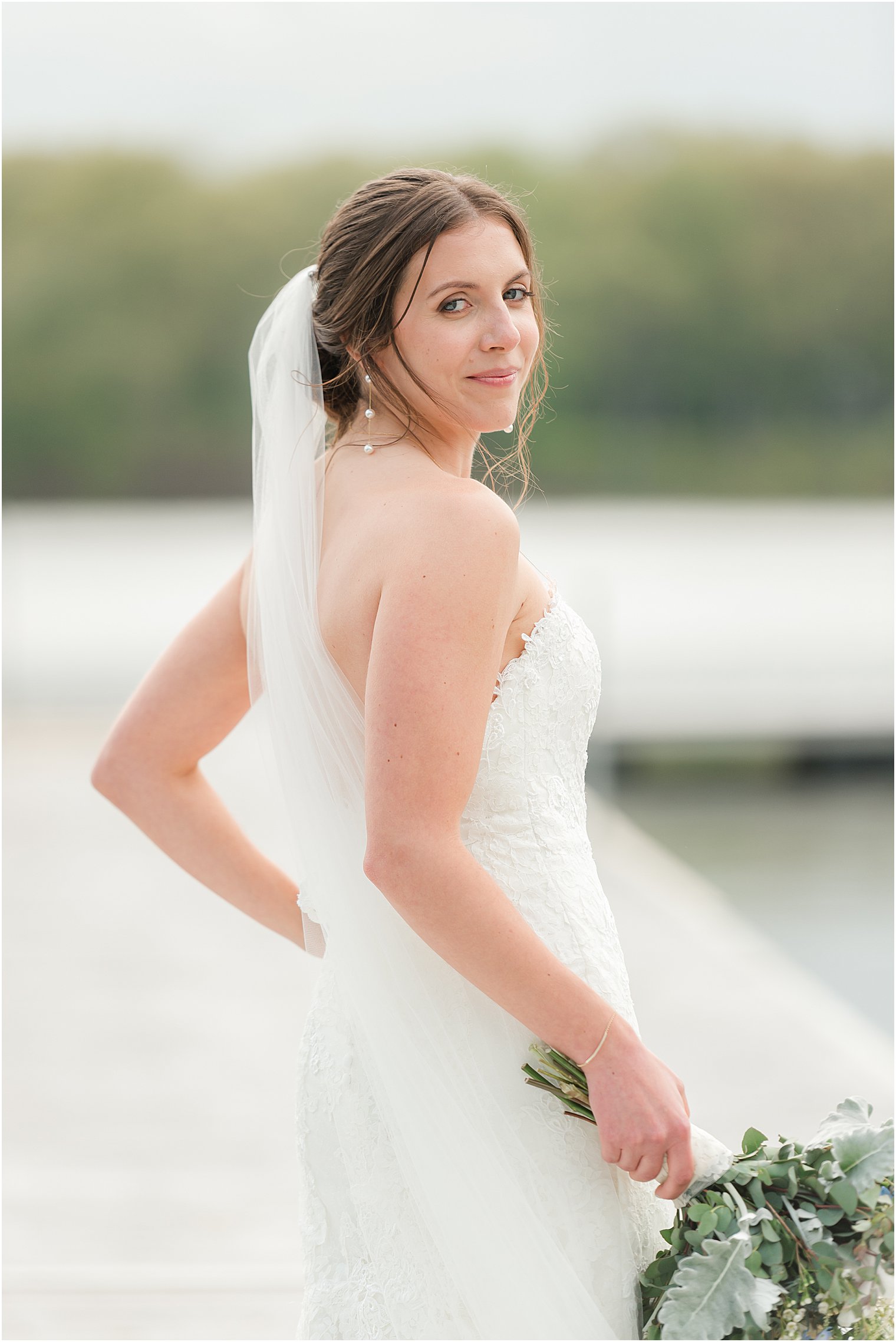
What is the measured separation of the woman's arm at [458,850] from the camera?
4.01 ft

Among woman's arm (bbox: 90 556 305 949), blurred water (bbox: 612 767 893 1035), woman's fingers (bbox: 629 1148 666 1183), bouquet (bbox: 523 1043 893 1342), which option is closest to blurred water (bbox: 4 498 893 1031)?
blurred water (bbox: 612 767 893 1035)

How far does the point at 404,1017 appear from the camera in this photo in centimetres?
138

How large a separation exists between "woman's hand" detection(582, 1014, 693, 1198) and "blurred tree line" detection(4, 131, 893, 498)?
647 inches

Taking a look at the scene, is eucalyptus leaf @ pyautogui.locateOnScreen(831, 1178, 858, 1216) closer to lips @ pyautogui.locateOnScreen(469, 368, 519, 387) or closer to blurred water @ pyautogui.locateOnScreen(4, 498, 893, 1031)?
lips @ pyautogui.locateOnScreen(469, 368, 519, 387)

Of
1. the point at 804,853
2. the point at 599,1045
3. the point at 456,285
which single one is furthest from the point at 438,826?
the point at 804,853

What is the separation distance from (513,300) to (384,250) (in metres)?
0.16

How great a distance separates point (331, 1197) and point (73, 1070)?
100 inches

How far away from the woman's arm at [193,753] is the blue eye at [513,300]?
1.35ft

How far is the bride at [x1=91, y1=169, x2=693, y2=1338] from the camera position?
123 cm

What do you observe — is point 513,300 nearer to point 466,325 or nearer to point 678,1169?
point 466,325

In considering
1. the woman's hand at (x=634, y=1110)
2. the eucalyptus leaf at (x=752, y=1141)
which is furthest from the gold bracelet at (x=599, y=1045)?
the eucalyptus leaf at (x=752, y=1141)

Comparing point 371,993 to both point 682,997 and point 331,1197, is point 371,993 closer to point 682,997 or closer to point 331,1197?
point 331,1197

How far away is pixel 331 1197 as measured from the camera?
1467 mm

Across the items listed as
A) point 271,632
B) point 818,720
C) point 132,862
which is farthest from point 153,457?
point 271,632
